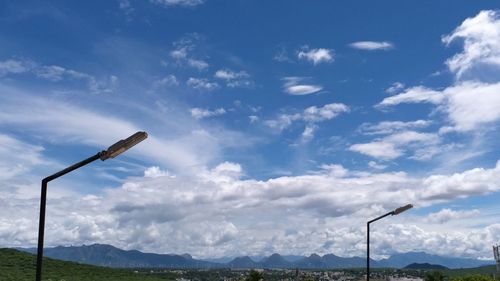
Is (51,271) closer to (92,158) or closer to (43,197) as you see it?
(43,197)

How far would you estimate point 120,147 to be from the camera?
55.1ft

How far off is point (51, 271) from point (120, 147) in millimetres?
92807

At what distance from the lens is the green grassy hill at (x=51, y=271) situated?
299 feet

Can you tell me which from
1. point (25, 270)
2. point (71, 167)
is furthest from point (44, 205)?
point (25, 270)

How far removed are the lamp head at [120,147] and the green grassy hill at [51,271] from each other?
76.9 m

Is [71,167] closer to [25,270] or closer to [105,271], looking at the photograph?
[25,270]

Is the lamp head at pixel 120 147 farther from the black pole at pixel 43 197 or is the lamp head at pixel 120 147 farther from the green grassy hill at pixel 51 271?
the green grassy hill at pixel 51 271

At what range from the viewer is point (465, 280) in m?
64.1

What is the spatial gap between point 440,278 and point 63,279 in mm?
116770

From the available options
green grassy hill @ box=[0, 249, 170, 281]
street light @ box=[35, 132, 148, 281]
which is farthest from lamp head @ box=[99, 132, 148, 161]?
green grassy hill @ box=[0, 249, 170, 281]

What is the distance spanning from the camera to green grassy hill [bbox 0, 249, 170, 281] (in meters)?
91.1

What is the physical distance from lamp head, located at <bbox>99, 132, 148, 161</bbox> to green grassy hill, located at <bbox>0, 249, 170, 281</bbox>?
76874mm

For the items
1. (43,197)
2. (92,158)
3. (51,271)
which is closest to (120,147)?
(92,158)

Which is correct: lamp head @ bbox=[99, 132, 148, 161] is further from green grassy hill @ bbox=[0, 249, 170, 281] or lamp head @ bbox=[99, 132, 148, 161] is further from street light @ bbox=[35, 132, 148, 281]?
green grassy hill @ bbox=[0, 249, 170, 281]
